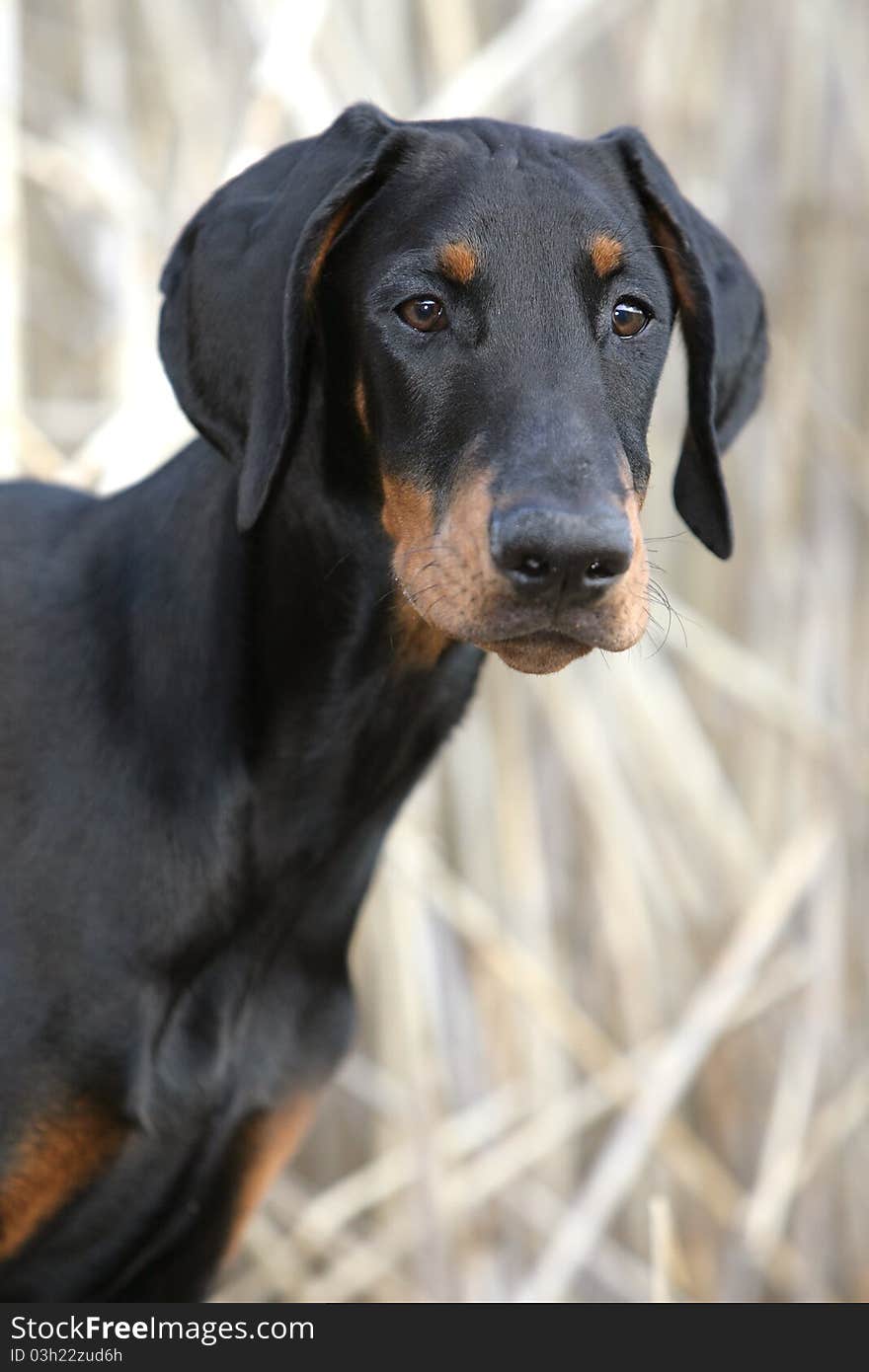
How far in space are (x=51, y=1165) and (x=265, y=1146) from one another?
36cm

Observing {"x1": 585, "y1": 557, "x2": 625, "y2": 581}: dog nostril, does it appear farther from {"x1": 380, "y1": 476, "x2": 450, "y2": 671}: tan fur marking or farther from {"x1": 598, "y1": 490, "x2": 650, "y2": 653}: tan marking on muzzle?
{"x1": 380, "y1": 476, "x2": 450, "y2": 671}: tan fur marking

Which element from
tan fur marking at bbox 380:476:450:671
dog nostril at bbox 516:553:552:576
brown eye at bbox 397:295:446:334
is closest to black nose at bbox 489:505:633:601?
dog nostril at bbox 516:553:552:576

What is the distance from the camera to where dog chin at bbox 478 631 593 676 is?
6.33 feet

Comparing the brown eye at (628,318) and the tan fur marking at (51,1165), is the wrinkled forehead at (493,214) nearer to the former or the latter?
the brown eye at (628,318)

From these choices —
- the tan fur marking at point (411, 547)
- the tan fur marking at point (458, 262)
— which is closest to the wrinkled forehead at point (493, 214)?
the tan fur marking at point (458, 262)

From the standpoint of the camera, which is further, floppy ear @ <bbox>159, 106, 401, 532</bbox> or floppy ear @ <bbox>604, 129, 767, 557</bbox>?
floppy ear @ <bbox>604, 129, 767, 557</bbox>

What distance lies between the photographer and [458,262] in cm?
200

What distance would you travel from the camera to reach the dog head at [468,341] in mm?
1867

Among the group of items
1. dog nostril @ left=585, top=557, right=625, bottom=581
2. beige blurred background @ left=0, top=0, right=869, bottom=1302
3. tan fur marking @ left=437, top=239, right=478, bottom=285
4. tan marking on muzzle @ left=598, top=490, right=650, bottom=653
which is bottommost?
beige blurred background @ left=0, top=0, right=869, bottom=1302

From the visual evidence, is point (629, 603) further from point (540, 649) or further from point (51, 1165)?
point (51, 1165)

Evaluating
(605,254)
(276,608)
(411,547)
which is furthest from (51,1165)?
(605,254)

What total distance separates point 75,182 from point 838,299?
5.68ft

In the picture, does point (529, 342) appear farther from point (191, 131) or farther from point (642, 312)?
point (191, 131)

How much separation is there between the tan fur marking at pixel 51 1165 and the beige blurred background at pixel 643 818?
4.41 feet
